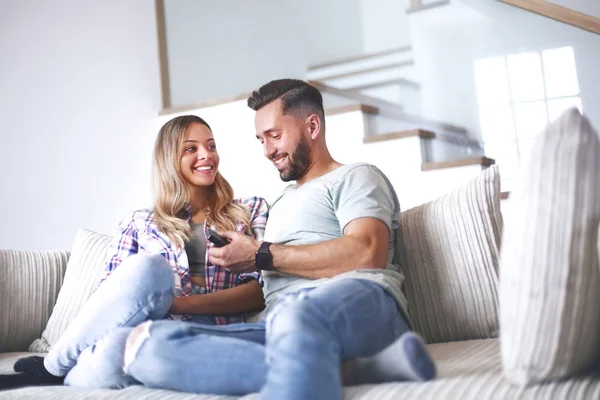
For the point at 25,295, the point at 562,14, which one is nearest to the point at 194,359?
the point at 25,295

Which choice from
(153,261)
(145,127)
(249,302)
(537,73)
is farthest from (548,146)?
(145,127)

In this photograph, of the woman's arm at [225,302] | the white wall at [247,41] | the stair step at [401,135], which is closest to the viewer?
the woman's arm at [225,302]

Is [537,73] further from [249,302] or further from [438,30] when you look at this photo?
[249,302]

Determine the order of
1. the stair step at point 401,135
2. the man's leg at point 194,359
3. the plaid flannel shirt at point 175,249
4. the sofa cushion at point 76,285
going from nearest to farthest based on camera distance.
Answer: the man's leg at point 194,359 < the plaid flannel shirt at point 175,249 < the sofa cushion at point 76,285 < the stair step at point 401,135

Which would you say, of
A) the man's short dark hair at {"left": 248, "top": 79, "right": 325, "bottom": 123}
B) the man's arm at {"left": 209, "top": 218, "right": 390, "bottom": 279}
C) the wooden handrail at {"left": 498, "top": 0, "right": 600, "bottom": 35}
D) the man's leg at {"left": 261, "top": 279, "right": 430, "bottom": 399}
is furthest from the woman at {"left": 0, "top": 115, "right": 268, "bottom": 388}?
the wooden handrail at {"left": 498, "top": 0, "right": 600, "bottom": 35}

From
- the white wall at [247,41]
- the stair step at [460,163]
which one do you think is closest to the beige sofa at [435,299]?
the stair step at [460,163]

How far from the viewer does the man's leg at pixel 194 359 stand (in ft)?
3.98

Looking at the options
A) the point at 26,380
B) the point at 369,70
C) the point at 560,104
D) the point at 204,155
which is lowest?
the point at 26,380

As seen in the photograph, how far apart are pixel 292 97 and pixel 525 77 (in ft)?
4.01

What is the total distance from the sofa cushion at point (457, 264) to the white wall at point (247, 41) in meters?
1.56

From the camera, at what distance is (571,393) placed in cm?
97

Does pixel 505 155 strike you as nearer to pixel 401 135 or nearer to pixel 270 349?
pixel 401 135

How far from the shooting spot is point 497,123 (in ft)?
9.37

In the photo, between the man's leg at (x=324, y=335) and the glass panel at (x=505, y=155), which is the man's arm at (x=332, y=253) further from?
the glass panel at (x=505, y=155)
